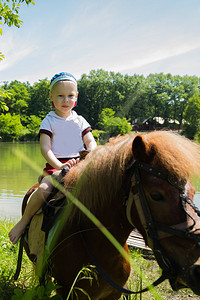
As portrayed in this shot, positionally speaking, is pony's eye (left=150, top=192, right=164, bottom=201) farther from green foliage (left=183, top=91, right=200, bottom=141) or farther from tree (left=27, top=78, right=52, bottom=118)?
tree (left=27, top=78, right=52, bottom=118)

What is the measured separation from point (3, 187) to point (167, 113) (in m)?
58.2

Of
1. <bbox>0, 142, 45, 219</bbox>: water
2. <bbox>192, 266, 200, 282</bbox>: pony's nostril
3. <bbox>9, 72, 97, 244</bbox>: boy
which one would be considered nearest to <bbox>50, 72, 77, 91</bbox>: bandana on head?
<bbox>9, 72, 97, 244</bbox>: boy

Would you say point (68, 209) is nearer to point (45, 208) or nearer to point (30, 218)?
point (45, 208)

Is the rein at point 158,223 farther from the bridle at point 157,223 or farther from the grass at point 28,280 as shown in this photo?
the grass at point 28,280

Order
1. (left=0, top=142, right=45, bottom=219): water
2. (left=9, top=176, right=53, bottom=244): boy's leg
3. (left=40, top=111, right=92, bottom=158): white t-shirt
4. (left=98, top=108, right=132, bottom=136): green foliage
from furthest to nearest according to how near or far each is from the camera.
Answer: (left=0, top=142, right=45, bottom=219): water
(left=40, top=111, right=92, bottom=158): white t-shirt
(left=9, top=176, right=53, bottom=244): boy's leg
(left=98, top=108, right=132, bottom=136): green foliage

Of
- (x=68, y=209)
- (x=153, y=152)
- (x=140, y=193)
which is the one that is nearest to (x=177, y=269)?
(x=140, y=193)

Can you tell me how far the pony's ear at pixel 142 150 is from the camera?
1609 millimetres

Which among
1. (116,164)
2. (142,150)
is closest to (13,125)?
(116,164)

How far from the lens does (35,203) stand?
2426mm

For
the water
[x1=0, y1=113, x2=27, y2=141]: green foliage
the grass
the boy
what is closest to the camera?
the grass

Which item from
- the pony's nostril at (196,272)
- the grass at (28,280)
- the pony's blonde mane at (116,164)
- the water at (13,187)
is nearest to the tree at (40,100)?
the water at (13,187)

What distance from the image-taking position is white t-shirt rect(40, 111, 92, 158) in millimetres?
2625

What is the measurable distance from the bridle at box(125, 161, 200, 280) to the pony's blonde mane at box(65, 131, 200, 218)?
0.06 m

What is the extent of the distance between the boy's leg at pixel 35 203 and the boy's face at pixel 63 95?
80 cm
